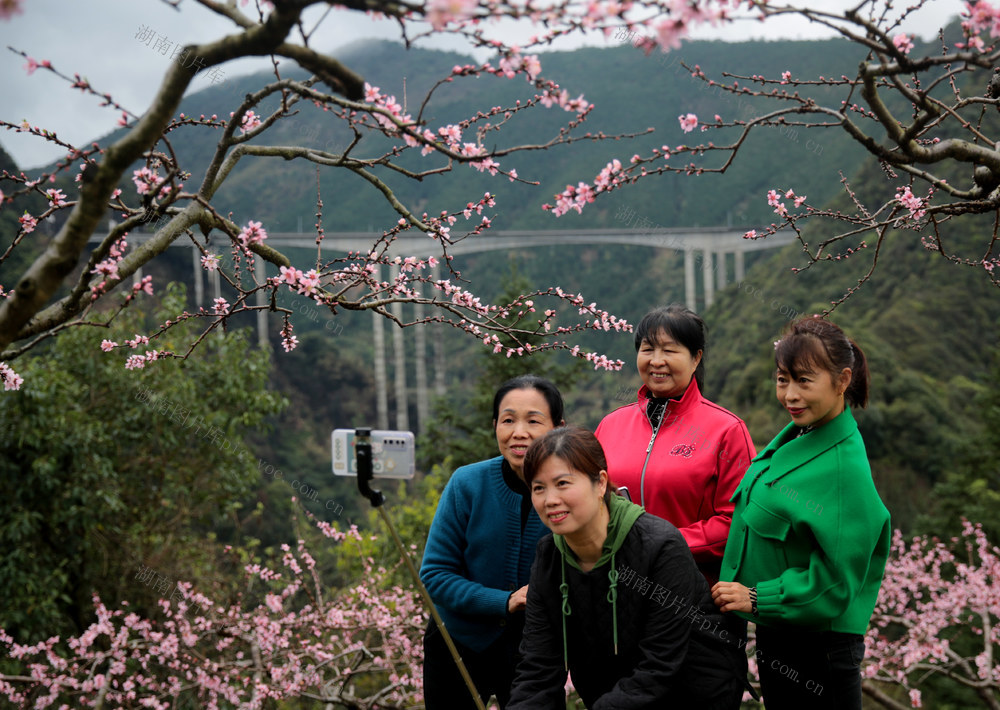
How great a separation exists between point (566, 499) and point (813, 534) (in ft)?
1.75

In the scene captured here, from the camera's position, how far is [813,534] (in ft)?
5.32

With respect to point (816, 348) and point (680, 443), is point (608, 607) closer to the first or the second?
point (680, 443)

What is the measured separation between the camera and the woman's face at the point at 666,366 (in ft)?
6.58

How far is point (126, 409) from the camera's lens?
322 inches

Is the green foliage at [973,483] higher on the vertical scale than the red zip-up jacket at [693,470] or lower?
lower

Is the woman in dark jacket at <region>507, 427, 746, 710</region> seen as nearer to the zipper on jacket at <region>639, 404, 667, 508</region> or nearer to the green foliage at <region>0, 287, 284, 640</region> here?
the zipper on jacket at <region>639, 404, 667, 508</region>

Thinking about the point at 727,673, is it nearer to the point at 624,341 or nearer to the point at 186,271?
the point at 624,341

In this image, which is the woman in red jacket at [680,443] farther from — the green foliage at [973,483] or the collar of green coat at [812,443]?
the green foliage at [973,483]

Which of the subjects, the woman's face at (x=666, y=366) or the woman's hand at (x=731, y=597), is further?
the woman's face at (x=666, y=366)

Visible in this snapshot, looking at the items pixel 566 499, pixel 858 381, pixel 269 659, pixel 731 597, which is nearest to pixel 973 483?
pixel 269 659

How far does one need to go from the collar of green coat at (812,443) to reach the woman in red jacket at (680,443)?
5.6 inches

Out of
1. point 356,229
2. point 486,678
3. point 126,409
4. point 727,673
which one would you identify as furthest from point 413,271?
point 356,229

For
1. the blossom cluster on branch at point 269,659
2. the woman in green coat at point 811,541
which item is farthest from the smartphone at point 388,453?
the blossom cluster on branch at point 269,659

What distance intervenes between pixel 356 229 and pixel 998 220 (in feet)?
123
